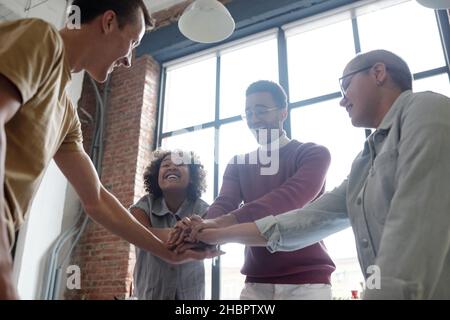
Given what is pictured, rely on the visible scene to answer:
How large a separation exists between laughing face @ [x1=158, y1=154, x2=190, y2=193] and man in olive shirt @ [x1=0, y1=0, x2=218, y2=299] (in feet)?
1.71

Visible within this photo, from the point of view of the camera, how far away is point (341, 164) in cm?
351

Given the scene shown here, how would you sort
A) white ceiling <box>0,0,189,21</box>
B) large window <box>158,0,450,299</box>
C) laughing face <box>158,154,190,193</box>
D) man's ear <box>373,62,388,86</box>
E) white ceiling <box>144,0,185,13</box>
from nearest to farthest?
man's ear <box>373,62,388,86</box> < laughing face <box>158,154,190,193</box> < large window <box>158,0,450,299</box> < white ceiling <box>0,0,189,21</box> < white ceiling <box>144,0,185,13</box>

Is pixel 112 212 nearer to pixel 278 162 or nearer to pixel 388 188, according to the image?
pixel 278 162

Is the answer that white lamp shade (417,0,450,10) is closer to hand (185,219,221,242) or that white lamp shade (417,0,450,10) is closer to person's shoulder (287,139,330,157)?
person's shoulder (287,139,330,157)

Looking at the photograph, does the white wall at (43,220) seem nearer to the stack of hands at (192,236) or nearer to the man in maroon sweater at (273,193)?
the stack of hands at (192,236)

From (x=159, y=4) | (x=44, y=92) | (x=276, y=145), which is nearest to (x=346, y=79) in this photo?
(x=276, y=145)

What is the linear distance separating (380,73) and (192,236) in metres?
0.93

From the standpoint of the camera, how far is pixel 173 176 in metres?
2.01

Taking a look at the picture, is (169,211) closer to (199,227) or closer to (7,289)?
(199,227)

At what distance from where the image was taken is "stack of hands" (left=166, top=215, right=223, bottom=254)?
1.65 m

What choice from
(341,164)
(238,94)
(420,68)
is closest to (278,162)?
(341,164)

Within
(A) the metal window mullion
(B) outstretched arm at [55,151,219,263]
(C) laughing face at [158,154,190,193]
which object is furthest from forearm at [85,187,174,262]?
(A) the metal window mullion

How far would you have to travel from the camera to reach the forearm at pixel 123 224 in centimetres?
153

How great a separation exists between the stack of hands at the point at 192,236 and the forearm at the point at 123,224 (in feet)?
0.15
